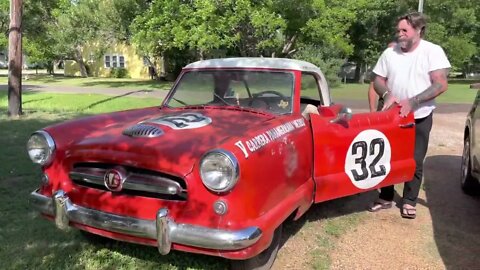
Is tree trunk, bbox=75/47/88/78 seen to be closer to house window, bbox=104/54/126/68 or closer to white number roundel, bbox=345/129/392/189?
house window, bbox=104/54/126/68

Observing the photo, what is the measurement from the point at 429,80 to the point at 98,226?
335cm

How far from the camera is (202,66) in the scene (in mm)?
4879

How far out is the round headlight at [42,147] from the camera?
363cm

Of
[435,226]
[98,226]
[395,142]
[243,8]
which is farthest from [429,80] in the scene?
[243,8]

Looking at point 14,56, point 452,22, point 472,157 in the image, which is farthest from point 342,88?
point 472,157

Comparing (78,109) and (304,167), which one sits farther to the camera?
(78,109)

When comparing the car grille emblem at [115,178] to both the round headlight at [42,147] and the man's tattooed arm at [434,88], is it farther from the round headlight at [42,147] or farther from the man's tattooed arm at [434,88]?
the man's tattooed arm at [434,88]

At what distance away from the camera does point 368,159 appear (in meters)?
4.49

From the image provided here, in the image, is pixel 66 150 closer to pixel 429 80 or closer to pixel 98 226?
pixel 98 226

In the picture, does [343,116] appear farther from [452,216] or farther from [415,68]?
[452,216]

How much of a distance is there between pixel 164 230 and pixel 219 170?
509mm

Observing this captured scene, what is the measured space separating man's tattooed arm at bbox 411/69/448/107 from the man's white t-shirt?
0.19ft

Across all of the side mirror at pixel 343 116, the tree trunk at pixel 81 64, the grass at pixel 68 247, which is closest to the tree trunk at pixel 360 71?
the tree trunk at pixel 81 64

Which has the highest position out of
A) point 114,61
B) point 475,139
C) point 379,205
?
point 114,61
